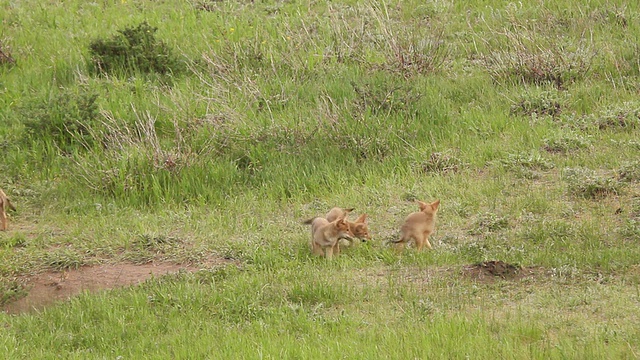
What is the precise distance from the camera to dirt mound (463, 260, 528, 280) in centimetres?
790

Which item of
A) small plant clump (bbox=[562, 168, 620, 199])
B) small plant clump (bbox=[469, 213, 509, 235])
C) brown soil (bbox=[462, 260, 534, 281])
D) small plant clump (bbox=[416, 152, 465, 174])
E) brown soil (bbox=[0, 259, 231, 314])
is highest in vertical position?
brown soil (bbox=[462, 260, 534, 281])

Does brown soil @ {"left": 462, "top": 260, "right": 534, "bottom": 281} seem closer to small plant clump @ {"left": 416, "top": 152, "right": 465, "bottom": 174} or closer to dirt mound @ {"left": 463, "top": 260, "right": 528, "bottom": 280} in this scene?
dirt mound @ {"left": 463, "top": 260, "right": 528, "bottom": 280}

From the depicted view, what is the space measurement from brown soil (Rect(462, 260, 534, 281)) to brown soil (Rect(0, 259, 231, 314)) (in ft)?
8.31

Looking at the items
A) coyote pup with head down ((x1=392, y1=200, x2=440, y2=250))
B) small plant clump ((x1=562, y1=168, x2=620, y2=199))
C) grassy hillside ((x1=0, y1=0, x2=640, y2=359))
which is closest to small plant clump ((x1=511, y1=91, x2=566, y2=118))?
grassy hillside ((x1=0, y1=0, x2=640, y2=359))

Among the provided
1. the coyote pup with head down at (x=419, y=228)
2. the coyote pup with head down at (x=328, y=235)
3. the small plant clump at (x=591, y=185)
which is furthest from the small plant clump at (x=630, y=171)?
the coyote pup with head down at (x=328, y=235)

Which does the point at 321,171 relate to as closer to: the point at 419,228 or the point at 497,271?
the point at 419,228

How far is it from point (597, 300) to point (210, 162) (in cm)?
567

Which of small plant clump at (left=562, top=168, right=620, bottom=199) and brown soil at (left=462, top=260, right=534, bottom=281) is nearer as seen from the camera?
brown soil at (left=462, top=260, right=534, bottom=281)

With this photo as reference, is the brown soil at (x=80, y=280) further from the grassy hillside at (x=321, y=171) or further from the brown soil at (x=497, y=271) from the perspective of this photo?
the brown soil at (x=497, y=271)

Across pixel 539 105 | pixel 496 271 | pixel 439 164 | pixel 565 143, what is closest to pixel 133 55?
pixel 439 164

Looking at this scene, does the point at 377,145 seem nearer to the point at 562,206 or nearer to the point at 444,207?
the point at 444,207

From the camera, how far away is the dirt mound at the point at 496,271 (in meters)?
7.90

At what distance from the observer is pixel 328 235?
8.61 meters

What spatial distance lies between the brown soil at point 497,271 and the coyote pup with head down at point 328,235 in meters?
1.24
